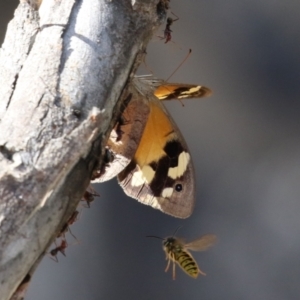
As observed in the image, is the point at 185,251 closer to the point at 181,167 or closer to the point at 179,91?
the point at 181,167

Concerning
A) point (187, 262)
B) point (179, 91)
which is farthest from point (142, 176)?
point (187, 262)

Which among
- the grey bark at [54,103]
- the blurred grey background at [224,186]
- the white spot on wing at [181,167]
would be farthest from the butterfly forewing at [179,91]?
the blurred grey background at [224,186]

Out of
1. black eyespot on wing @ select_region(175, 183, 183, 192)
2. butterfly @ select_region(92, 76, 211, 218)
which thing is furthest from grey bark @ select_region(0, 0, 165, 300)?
black eyespot on wing @ select_region(175, 183, 183, 192)

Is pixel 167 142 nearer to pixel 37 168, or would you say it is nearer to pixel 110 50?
pixel 110 50

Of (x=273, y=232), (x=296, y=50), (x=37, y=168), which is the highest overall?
(x=37, y=168)

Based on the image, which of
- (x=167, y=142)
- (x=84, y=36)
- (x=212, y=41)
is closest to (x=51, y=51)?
(x=84, y=36)

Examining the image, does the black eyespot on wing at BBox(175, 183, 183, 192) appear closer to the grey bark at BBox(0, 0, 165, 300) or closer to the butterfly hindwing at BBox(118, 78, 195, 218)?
the butterfly hindwing at BBox(118, 78, 195, 218)
